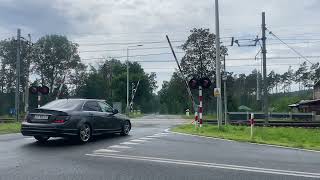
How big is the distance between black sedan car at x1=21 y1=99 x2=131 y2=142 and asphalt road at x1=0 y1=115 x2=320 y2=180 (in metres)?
0.42

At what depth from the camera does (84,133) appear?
47.1 ft

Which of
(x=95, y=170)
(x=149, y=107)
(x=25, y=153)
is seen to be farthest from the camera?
(x=149, y=107)

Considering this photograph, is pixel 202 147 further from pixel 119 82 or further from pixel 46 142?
pixel 119 82

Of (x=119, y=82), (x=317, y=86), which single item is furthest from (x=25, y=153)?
(x=119, y=82)

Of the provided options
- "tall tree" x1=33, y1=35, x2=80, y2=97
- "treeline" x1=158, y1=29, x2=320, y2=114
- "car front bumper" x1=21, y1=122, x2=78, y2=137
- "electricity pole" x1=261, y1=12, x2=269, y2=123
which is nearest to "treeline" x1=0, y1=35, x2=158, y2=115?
"tall tree" x1=33, y1=35, x2=80, y2=97

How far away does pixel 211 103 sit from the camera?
3226 inches

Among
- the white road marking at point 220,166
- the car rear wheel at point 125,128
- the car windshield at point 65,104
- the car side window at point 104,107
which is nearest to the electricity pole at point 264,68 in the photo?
the car rear wheel at point 125,128

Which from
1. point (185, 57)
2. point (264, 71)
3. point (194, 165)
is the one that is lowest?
point (194, 165)

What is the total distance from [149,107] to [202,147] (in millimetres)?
123917

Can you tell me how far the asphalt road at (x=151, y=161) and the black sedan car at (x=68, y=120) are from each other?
42 cm

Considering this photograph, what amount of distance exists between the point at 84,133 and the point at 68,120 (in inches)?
35.8

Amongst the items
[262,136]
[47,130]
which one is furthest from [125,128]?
[262,136]

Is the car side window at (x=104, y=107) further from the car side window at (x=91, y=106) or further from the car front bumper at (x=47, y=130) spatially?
the car front bumper at (x=47, y=130)

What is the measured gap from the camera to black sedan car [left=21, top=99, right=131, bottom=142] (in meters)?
13.5
